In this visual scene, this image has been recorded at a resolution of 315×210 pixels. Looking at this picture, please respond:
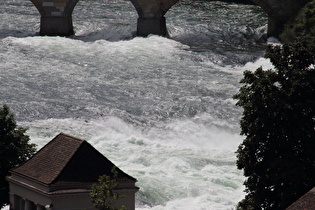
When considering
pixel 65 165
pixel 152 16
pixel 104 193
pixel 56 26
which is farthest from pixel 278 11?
pixel 104 193

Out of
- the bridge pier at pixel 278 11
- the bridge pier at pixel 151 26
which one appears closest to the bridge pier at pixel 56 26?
the bridge pier at pixel 151 26

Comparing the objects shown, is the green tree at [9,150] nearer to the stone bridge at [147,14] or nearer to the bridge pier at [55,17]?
the bridge pier at [55,17]

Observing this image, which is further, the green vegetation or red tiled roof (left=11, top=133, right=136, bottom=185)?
the green vegetation

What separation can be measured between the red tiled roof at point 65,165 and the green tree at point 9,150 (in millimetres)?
2525

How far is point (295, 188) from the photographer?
41000 millimetres

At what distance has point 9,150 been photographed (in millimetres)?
43375

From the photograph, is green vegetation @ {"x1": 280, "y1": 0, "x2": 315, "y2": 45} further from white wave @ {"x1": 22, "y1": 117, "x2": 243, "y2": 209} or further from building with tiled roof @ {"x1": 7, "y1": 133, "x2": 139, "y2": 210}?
building with tiled roof @ {"x1": 7, "y1": 133, "x2": 139, "y2": 210}

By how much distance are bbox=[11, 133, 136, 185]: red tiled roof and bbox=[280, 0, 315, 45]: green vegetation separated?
46.0m

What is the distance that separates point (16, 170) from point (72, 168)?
90.2 inches

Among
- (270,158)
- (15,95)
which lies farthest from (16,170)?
(15,95)

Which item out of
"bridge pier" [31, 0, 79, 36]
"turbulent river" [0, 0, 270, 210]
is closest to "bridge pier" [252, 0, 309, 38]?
"turbulent river" [0, 0, 270, 210]

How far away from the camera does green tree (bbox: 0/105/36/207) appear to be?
42469 mm

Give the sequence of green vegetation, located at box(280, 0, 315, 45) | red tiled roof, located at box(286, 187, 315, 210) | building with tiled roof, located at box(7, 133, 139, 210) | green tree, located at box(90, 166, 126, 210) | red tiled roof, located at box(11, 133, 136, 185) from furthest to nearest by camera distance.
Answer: green vegetation, located at box(280, 0, 315, 45), red tiled roof, located at box(11, 133, 136, 185), building with tiled roof, located at box(7, 133, 139, 210), green tree, located at box(90, 166, 126, 210), red tiled roof, located at box(286, 187, 315, 210)

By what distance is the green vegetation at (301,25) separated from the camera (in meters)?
84.8
